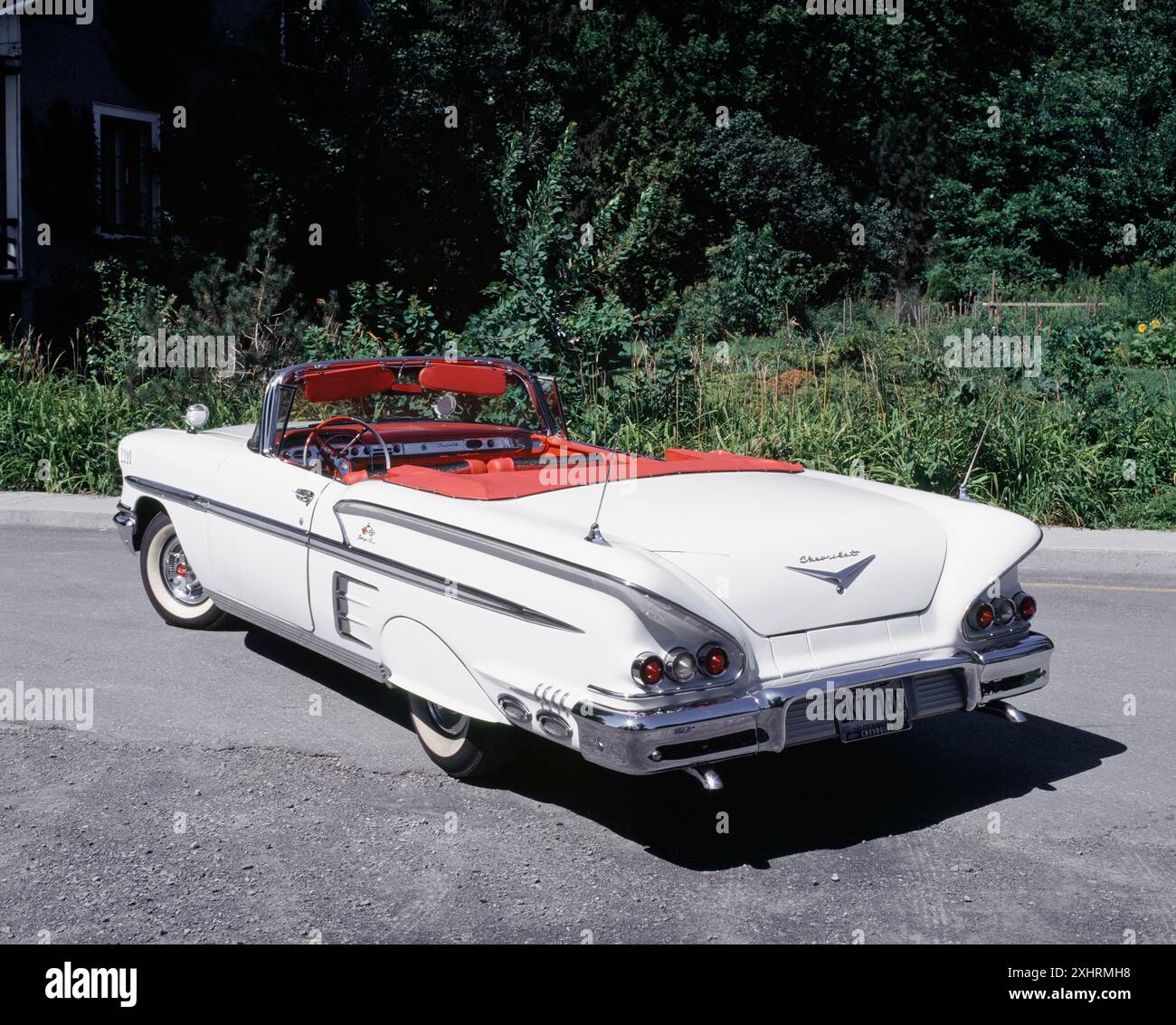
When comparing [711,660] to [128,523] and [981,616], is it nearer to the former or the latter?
[981,616]

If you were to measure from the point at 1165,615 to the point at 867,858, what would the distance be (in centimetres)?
442

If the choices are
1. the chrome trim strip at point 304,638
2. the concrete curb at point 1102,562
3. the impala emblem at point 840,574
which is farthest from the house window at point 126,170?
the impala emblem at point 840,574

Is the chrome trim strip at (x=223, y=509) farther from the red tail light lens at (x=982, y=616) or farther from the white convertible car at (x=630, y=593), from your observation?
the red tail light lens at (x=982, y=616)

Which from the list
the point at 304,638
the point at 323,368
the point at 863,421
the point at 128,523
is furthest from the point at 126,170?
the point at 304,638

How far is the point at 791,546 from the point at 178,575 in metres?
3.96

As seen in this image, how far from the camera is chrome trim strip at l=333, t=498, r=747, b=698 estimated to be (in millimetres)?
3959

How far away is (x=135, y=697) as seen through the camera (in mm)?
5941

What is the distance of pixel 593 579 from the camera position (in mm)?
4016

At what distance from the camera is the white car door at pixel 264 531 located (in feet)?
17.6

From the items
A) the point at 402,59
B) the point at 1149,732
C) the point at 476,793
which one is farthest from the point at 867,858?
the point at 402,59

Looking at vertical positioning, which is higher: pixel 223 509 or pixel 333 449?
pixel 333 449

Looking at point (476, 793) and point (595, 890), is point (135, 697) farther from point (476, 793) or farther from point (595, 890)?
point (595, 890)

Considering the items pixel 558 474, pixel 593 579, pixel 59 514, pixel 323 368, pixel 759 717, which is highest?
pixel 323 368
